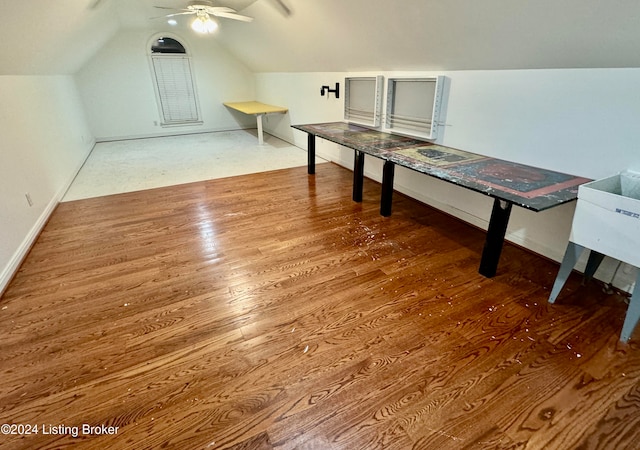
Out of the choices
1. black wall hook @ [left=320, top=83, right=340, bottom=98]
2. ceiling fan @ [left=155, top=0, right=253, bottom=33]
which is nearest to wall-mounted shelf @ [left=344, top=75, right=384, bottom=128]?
black wall hook @ [left=320, top=83, right=340, bottom=98]

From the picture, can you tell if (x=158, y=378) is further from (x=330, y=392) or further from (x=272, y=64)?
(x=272, y=64)

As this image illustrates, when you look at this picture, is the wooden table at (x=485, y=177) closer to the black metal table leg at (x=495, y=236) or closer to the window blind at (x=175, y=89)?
the black metal table leg at (x=495, y=236)

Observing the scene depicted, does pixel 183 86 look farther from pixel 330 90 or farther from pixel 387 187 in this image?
pixel 387 187

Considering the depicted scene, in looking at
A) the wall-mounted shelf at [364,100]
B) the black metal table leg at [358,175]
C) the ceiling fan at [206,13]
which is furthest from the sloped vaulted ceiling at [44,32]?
the wall-mounted shelf at [364,100]

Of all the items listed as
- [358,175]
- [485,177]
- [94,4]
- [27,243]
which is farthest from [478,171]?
[94,4]

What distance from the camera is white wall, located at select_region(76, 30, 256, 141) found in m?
6.28

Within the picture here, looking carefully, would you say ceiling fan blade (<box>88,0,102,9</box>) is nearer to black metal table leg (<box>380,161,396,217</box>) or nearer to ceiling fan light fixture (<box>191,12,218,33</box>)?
ceiling fan light fixture (<box>191,12,218,33</box>)

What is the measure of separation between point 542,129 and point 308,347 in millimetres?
2227

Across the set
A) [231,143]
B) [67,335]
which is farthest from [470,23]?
[231,143]

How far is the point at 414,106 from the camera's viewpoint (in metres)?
3.37

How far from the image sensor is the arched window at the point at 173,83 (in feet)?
21.9

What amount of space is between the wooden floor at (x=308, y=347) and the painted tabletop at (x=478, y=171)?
62 cm

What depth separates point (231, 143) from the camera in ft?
21.1

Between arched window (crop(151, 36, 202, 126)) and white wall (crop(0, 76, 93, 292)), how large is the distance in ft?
7.38
